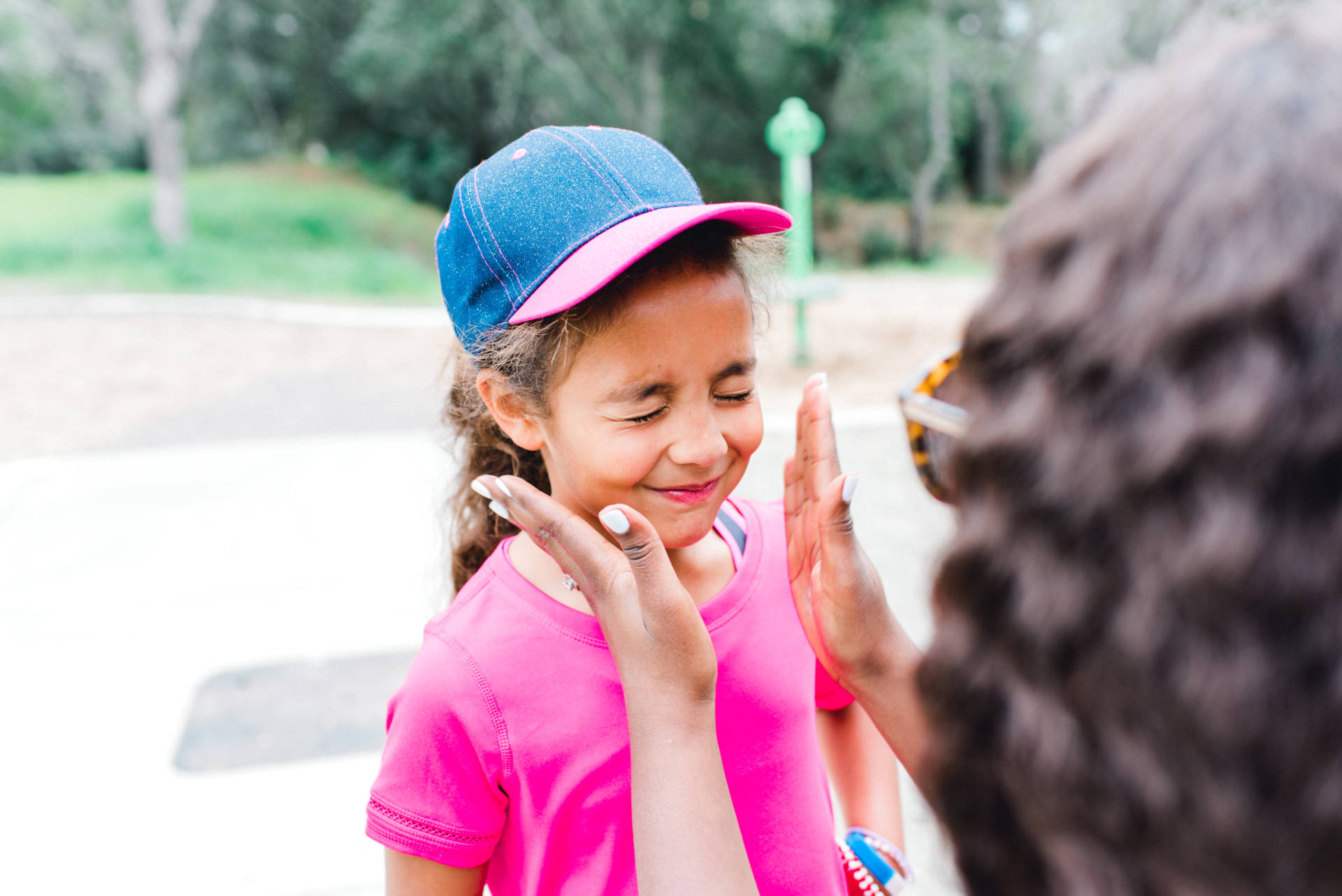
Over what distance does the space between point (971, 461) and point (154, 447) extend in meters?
7.57

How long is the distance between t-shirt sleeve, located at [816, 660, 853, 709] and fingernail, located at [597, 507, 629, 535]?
476 millimetres

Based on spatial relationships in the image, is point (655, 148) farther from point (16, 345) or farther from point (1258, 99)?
point (16, 345)

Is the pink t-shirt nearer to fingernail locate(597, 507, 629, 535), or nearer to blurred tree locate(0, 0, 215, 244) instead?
fingernail locate(597, 507, 629, 535)

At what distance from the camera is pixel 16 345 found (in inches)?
433

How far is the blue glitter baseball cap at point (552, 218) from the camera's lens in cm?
117

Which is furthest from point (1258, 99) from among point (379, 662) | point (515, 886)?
point (379, 662)

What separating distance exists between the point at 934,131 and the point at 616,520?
84.2 feet

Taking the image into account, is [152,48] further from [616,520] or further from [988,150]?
[988,150]

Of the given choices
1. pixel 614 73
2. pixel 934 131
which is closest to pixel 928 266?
pixel 934 131

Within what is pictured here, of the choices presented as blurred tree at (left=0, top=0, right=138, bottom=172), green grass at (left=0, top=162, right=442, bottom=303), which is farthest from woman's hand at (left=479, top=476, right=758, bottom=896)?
blurred tree at (left=0, top=0, right=138, bottom=172)

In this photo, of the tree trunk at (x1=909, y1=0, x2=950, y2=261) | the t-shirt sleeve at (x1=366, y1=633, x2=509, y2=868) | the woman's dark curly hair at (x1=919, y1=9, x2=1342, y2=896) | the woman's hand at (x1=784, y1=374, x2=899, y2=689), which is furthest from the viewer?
the tree trunk at (x1=909, y1=0, x2=950, y2=261)

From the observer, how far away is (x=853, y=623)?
1226 millimetres

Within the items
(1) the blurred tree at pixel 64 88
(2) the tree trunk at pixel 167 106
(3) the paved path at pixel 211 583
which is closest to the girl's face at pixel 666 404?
(3) the paved path at pixel 211 583

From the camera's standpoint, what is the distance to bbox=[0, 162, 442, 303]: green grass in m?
16.0
